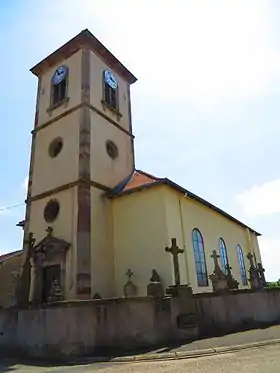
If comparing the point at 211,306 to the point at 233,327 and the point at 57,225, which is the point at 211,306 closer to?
the point at 233,327

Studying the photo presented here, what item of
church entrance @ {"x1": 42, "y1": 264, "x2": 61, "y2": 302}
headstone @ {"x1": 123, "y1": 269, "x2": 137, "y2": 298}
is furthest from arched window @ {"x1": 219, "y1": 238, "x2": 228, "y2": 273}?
Answer: church entrance @ {"x1": 42, "y1": 264, "x2": 61, "y2": 302}

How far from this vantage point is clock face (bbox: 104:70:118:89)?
2162cm

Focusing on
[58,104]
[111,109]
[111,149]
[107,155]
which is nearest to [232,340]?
[107,155]

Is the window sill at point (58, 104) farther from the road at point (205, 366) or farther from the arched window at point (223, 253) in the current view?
the road at point (205, 366)

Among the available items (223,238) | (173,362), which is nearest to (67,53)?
(223,238)

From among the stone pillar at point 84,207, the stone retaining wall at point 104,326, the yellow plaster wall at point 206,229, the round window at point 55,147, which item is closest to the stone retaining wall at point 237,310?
→ the stone retaining wall at point 104,326

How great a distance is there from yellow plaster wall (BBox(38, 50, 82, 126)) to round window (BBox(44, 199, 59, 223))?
6.02m

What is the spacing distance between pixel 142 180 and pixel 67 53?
422 inches

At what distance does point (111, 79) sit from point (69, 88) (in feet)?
11.5

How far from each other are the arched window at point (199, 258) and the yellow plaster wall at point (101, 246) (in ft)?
14.6

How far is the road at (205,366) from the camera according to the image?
18.5ft

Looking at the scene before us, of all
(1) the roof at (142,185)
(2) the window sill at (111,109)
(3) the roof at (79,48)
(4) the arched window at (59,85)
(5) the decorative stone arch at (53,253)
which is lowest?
(5) the decorative stone arch at (53,253)

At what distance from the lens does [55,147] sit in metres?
19.2

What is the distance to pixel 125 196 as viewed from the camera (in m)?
16.9
